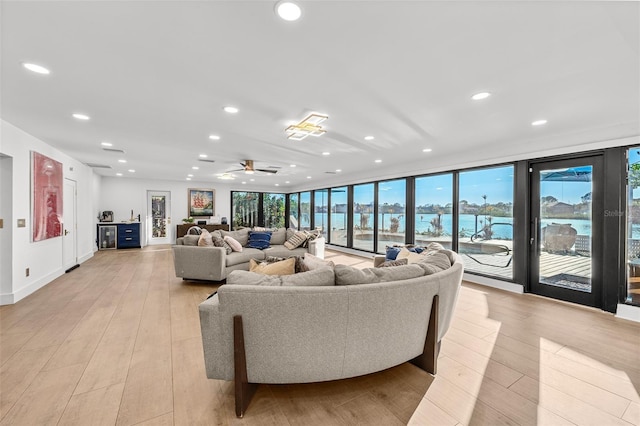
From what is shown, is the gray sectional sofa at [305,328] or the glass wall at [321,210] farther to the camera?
the glass wall at [321,210]

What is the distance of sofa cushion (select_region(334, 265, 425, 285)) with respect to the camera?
6.47ft

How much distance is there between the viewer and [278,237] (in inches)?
264

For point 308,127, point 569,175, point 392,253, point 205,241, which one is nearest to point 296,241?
point 205,241

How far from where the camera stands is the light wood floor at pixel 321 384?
175cm

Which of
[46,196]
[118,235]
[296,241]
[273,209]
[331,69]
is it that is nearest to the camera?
[331,69]

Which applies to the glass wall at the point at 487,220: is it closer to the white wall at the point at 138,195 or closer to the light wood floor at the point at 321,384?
the light wood floor at the point at 321,384

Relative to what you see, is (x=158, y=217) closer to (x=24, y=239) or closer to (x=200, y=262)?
(x=24, y=239)

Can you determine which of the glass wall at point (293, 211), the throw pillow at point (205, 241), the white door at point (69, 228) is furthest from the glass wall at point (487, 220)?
the white door at point (69, 228)

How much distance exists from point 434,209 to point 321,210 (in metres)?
5.03

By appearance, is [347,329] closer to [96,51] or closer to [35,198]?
[96,51]

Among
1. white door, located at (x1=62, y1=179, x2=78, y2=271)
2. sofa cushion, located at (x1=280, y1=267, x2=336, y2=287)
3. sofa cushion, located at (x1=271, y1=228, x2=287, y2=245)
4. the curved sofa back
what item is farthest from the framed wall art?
sofa cushion, located at (x1=280, y1=267, x2=336, y2=287)

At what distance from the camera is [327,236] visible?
32.9ft

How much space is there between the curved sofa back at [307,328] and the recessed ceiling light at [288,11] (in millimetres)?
1674

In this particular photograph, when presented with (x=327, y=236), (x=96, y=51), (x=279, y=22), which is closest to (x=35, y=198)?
(x=96, y=51)
